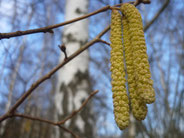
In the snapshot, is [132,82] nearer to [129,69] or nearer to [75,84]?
[129,69]

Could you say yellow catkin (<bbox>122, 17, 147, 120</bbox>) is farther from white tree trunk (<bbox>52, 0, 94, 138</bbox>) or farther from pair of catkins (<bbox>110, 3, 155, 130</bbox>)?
white tree trunk (<bbox>52, 0, 94, 138</bbox>)

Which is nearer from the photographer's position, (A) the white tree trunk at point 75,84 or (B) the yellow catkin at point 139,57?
(B) the yellow catkin at point 139,57

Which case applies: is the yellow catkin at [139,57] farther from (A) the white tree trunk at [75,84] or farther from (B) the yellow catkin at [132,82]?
(A) the white tree trunk at [75,84]

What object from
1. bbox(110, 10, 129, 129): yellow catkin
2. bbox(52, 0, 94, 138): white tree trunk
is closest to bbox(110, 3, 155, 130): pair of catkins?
bbox(110, 10, 129, 129): yellow catkin

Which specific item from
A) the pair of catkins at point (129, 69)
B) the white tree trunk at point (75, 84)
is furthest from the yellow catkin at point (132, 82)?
the white tree trunk at point (75, 84)

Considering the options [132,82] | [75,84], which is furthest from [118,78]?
[75,84]

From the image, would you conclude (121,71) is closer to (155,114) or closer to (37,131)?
(155,114)

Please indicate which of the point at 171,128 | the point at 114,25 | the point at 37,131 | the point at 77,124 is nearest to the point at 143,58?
the point at 114,25
